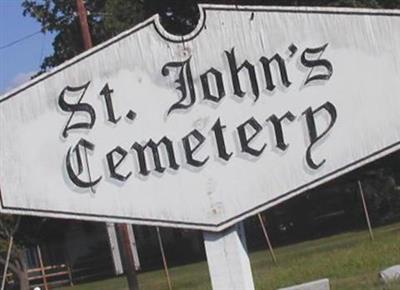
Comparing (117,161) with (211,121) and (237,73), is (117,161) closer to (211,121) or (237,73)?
(211,121)

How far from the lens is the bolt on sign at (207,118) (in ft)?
18.8

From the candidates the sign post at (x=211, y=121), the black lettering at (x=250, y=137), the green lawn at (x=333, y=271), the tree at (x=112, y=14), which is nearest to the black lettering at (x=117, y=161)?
the sign post at (x=211, y=121)

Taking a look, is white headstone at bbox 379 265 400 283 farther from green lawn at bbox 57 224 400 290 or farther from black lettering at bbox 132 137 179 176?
black lettering at bbox 132 137 179 176

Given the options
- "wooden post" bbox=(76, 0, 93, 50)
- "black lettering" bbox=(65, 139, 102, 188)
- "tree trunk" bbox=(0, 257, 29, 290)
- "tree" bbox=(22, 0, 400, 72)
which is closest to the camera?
"black lettering" bbox=(65, 139, 102, 188)

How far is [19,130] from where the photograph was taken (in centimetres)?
620

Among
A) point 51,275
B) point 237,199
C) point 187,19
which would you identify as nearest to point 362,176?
point 187,19

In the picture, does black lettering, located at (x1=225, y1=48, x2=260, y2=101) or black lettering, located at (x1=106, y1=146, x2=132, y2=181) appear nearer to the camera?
black lettering, located at (x1=225, y1=48, x2=260, y2=101)

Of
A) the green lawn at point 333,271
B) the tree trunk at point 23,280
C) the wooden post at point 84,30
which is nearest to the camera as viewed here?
the green lawn at point 333,271

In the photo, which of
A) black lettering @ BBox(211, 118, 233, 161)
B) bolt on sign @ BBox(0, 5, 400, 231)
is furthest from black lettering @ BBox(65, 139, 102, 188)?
black lettering @ BBox(211, 118, 233, 161)

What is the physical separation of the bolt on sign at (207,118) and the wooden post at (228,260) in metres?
0.11

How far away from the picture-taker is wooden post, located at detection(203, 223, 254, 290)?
19.8 feet

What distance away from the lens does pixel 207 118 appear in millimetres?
5953

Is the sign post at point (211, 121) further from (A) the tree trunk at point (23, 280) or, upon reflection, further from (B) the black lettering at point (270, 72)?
(A) the tree trunk at point (23, 280)

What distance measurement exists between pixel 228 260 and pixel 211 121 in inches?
33.7
